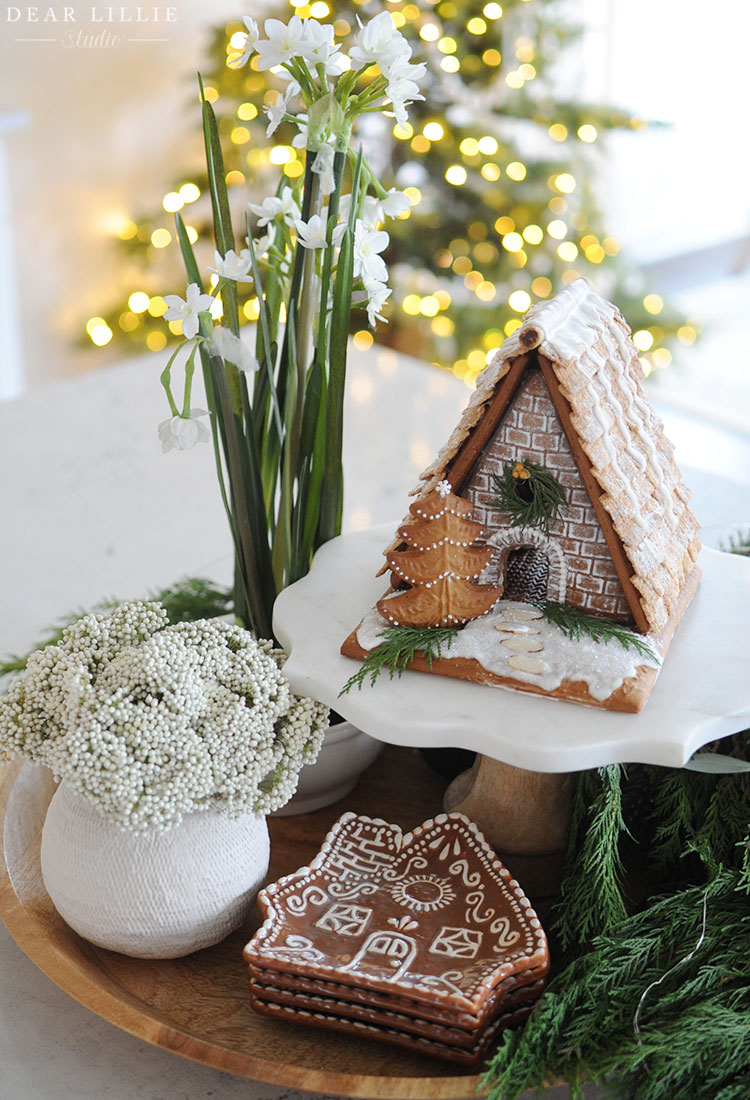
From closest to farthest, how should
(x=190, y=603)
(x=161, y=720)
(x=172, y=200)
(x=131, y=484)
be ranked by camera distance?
(x=161, y=720) → (x=190, y=603) → (x=172, y=200) → (x=131, y=484)

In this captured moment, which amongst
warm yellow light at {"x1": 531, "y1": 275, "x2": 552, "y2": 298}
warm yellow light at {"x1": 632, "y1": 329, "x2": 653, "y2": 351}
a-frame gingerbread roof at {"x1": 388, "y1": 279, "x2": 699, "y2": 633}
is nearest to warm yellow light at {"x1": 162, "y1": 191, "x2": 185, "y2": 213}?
a-frame gingerbread roof at {"x1": 388, "y1": 279, "x2": 699, "y2": 633}

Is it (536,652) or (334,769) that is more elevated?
(536,652)

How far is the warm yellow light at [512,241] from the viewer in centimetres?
242

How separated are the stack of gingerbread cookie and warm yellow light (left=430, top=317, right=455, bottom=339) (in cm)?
187

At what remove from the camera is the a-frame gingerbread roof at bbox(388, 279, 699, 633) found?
0.73 metres

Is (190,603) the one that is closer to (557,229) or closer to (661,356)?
(557,229)

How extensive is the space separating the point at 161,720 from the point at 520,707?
220mm

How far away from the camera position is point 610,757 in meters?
0.66

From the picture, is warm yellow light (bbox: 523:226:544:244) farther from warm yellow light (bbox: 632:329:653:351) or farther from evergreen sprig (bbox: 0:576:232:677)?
evergreen sprig (bbox: 0:576:232:677)

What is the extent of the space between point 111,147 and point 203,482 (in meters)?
1.50

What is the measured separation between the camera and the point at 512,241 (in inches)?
95.2

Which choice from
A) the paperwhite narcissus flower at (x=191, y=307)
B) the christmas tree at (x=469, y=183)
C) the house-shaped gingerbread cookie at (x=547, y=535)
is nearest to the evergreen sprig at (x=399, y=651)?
the house-shaped gingerbread cookie at (x=547, y=535)

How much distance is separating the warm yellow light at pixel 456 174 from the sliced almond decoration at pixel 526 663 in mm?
1869

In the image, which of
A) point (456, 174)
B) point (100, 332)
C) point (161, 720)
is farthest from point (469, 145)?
point (161, 720)
